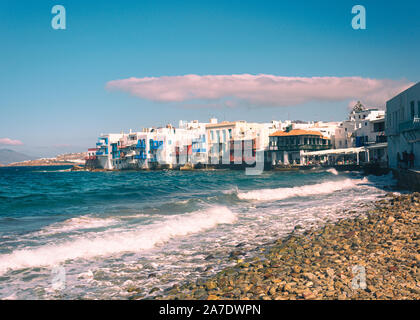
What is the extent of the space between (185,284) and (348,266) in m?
3.24

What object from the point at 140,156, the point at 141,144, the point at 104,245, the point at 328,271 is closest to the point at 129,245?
the point at 104,245

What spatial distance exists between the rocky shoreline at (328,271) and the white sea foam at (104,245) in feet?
12.5

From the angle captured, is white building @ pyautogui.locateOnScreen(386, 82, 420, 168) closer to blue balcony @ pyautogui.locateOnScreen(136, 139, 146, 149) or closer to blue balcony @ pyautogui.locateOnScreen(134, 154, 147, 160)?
blue balcony @ pyautogui.locateOnScreen(136, 139, 146, 149)

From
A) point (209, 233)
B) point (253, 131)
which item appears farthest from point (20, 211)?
point (253, 131)

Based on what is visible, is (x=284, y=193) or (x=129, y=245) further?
(x=284, y=193)

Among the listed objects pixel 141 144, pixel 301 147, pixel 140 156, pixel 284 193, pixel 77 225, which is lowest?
pixel 284 193

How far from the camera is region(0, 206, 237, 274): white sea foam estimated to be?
8844 mm

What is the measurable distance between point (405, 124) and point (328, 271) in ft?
80.8

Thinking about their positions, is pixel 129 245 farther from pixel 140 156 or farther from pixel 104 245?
pixel 140 156

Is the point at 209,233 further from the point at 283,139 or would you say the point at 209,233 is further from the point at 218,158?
the point at 218,158

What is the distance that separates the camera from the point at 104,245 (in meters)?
10.1

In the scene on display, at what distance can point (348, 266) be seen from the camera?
269 inches

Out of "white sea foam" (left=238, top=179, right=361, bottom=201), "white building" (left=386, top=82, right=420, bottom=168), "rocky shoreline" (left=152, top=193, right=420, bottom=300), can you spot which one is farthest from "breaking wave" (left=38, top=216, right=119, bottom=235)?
"white building" (left=386, top=82, right=420, bottom=168)

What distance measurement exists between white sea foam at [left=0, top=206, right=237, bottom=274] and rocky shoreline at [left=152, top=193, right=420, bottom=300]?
3.82 metres
